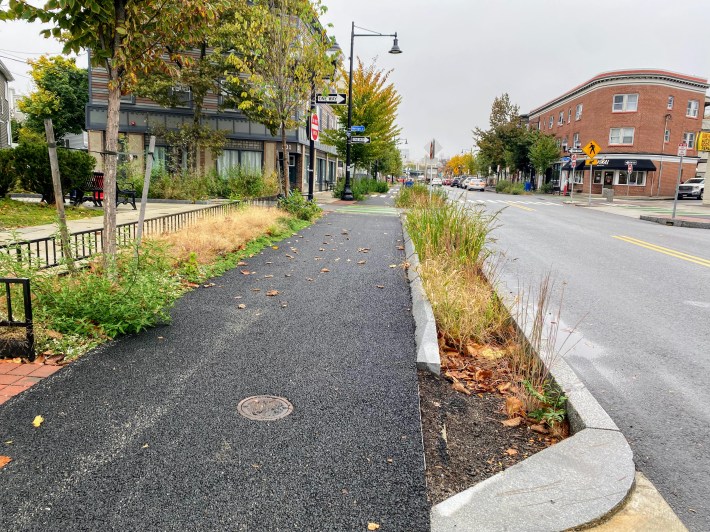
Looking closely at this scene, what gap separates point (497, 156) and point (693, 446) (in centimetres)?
6570

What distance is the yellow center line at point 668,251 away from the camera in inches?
438

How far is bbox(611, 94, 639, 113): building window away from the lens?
4956 centimetres

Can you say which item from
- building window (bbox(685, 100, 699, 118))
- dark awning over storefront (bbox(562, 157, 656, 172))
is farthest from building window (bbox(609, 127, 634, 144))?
building window (bbox(685, 100, 699, 118))

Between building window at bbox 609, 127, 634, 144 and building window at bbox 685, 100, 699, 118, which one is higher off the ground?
building window at bbox 685, 100, 699, 118

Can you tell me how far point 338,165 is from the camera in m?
52.6

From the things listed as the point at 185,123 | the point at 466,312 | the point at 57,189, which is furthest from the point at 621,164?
the point at 57,189

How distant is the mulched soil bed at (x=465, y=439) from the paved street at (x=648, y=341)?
76cm

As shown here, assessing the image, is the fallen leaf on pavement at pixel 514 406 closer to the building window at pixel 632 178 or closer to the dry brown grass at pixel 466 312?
the dry brown grass at pixel 466 312

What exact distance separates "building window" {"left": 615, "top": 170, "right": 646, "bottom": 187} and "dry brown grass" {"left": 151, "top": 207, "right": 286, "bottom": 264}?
46151mm

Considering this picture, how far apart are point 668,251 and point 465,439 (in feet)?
37.2

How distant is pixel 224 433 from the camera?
3.40 meters

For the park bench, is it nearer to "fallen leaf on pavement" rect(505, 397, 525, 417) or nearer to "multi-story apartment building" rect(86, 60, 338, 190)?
"multi-story apartment building" rect(86, 60, 338, 190)

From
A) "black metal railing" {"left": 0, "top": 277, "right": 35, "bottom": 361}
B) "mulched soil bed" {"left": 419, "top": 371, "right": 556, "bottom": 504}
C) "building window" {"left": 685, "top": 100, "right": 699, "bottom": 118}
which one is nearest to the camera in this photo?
"mulched soil bed" {"left": 419, "top": 371, "right": 556, "bottom": 504}

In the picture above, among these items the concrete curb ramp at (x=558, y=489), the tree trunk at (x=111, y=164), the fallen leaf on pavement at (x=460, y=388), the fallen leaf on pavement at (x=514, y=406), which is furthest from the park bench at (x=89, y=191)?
the concrete curb ramp at (x=558, y=489)
